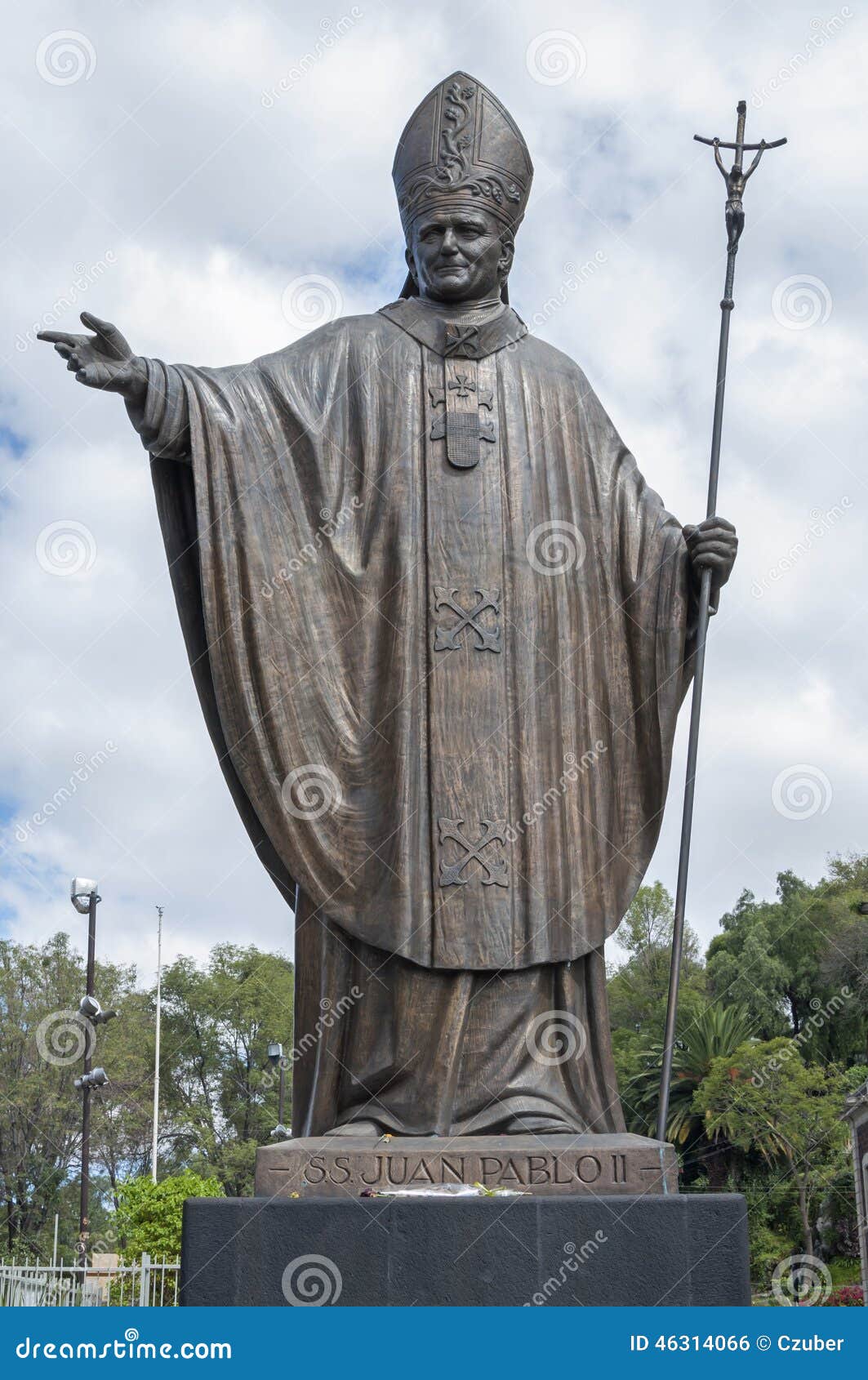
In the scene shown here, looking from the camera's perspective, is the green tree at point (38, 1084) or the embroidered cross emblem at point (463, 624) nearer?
the embroidered cross emblem at point (463, 624)

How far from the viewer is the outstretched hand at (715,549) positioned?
21.9ft

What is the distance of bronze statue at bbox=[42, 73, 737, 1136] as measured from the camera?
6051 mm

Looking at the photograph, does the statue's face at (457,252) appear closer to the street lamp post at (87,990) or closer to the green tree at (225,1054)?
the street lamp post at (87,990)

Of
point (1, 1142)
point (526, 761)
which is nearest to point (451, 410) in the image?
point (526, 761)

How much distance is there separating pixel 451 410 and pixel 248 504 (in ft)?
3.34

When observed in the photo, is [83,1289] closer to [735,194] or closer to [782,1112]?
[735,194]

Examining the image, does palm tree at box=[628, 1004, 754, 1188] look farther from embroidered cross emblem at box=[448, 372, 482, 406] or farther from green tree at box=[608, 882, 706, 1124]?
embroidered cross emblem at box=[448, 372, 482, 406]

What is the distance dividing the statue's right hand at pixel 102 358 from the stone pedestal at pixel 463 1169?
3.10 meters

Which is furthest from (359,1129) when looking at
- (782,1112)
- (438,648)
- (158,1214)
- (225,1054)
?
(225,1054)

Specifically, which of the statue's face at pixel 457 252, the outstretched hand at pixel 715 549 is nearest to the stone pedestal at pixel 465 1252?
the outstretched hand at pixel 715 549

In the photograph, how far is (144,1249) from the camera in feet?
84.2

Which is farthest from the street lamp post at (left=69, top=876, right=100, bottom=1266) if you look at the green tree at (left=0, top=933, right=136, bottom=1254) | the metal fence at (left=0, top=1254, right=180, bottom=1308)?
the green tree at (left=0, top=933, right=136, bottom=1254)

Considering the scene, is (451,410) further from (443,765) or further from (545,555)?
(443,765)

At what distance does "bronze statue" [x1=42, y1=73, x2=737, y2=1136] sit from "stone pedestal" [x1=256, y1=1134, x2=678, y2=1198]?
0.85 feet
